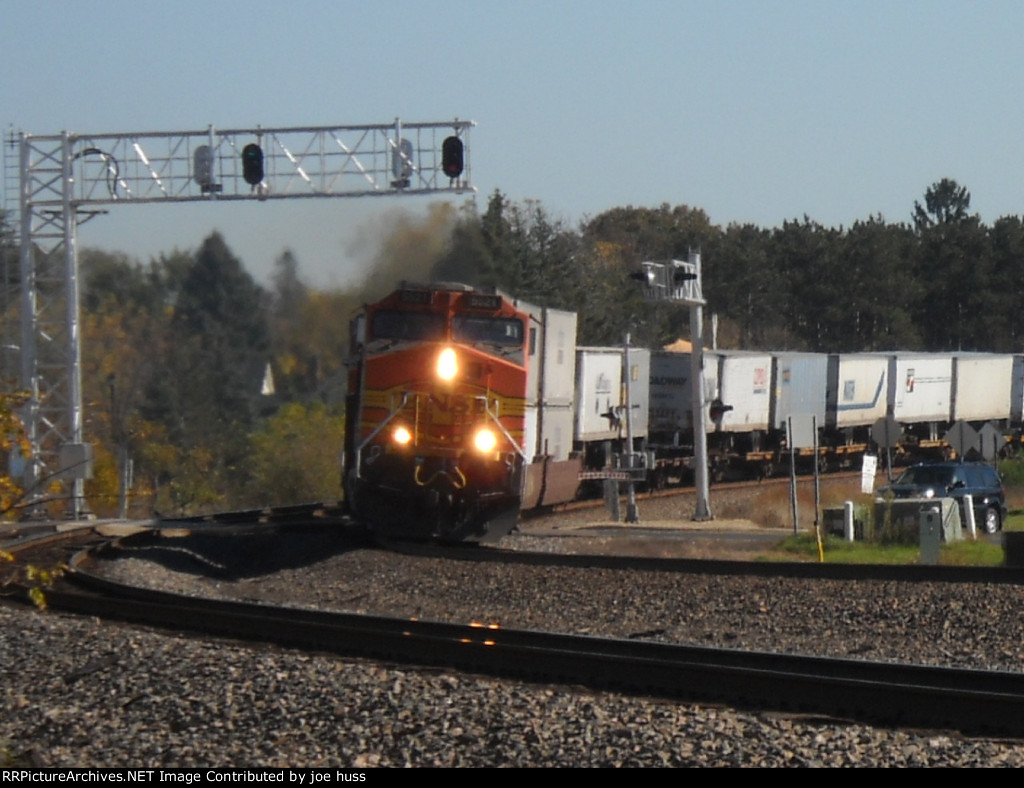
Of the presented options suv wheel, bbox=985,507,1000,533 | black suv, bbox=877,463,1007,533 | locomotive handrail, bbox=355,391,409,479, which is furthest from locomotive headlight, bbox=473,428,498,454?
suv wheel, bbox=985,507,1000,533

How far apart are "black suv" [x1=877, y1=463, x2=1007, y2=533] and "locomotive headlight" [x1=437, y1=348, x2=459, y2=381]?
460 inches

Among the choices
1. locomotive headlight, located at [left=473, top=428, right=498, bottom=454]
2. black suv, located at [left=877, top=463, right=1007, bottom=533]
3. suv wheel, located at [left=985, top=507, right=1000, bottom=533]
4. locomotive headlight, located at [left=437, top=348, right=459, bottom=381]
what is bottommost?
suv wheel, located at [left=985, top=507, right=1000, bottom=533]

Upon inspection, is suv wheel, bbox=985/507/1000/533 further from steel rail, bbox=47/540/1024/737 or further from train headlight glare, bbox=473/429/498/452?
steel rail, bbox=47/540/1024/737

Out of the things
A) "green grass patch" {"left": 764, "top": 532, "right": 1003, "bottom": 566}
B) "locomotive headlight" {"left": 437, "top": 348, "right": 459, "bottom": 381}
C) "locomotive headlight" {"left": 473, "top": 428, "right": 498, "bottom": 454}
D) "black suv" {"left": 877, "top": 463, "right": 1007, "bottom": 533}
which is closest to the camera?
"locomotive headlight" {"left": 437, "top": 348, "right": 459, "bottom": 381}

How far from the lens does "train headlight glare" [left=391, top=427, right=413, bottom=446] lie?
18.8 meters

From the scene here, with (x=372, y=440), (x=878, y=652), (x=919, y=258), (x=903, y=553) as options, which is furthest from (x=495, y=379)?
(x=919, y=258)

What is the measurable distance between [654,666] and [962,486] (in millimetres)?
18863

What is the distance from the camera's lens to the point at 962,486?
89.6 feet

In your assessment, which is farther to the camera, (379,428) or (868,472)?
(868,472)

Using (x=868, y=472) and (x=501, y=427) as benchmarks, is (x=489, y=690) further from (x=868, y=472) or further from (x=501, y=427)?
(x=868, y=472)

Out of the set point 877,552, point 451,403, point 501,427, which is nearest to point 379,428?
point 451,403

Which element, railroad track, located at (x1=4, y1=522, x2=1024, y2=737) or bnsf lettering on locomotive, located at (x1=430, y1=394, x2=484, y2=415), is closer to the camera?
railroad track, located at (x1=4, y1=522, x2=1024, y2=737)

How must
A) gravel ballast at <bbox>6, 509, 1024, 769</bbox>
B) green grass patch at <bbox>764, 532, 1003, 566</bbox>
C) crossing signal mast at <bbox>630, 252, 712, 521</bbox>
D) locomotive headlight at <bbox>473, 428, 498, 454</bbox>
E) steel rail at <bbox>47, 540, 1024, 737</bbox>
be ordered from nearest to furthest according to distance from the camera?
gravel ballast at <bbox>6, 509, 1024, 769</bbox> < steel rail at <bbox>47, 540, 1024, 737</bbox> < locomotive headlight at <bbox>473, 428, 498, 454</bbox> < green grass patch at <bbox>764, 532, 1003, 566</bbox> < crossing signal mast at <bbox>630, 252, 712, 521</bbox>

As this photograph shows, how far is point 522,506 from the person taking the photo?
20.3 metres
